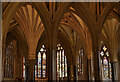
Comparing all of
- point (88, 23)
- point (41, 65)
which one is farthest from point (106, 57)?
point (88, 23)

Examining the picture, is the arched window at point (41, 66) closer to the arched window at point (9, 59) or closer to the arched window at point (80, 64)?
the arched window at point (9, 59)

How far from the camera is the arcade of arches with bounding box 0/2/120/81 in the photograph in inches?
609

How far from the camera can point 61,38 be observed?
27703mm

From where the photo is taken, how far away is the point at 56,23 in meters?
15.6

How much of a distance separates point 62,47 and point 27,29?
8.90 m

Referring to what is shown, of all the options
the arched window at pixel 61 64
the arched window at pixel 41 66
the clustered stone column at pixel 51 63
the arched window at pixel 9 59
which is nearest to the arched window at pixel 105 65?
the arched window at pixel 61 64

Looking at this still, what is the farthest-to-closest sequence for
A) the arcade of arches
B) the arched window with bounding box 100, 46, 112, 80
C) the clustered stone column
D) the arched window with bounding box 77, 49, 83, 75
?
the arched window with bounding box 77, 49, 83, 75
the arched window with bounding box 100, 46, 112, 80
the arcade of arches
the clustered stone column

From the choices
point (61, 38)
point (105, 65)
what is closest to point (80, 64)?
point (105, 65)

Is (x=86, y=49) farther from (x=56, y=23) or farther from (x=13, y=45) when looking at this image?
(x=13, y=45)

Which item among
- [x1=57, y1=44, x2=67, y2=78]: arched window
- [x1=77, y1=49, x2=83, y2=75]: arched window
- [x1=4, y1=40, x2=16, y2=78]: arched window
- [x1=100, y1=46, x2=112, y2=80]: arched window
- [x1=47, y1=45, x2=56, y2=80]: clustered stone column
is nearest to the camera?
[x1=47, y1=45, x2=56, y2=80]: clustered stone column

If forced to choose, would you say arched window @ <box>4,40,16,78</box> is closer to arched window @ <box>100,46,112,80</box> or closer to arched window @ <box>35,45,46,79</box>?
arched window @ <box>35,45,46,79</box>

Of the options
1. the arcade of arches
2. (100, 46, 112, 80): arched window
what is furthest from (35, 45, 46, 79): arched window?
(100, 46, 112, 80): arched window

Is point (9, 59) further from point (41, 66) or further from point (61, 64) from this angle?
point (61, 64)

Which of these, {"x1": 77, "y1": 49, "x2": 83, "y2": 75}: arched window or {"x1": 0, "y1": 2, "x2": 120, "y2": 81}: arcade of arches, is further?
{"x1": 77, "y1": 49, "x2": 83, "y2": 75}: arched window
